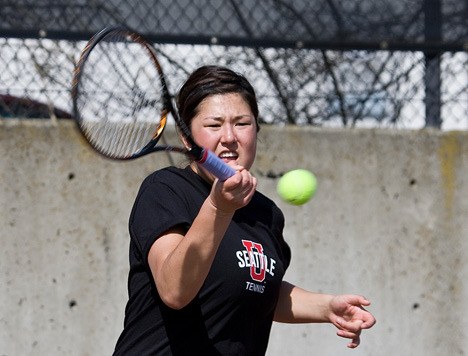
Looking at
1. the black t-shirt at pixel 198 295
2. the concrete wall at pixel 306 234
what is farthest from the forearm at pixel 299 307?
the concrete wall at pixel 306 234

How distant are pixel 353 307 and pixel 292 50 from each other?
2.12 metres

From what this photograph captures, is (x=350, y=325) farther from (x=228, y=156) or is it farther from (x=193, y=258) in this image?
(x=193, y=258)

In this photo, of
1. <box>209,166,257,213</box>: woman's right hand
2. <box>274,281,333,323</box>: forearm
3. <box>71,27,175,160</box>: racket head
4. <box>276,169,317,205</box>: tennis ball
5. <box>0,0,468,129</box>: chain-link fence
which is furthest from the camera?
<box>0,0,468,129</box>: chain-link fence

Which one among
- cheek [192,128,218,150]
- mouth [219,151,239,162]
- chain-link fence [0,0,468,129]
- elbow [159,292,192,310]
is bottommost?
elbow [159,292,192,310]

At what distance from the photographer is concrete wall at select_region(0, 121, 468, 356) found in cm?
466

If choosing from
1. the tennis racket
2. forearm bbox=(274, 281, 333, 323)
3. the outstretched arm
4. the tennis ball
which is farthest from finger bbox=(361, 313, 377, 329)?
the tennis racket

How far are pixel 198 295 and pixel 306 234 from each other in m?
2.09

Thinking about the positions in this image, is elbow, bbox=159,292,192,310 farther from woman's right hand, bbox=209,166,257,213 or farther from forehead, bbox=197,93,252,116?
forehead, bbox=197,93,252,116

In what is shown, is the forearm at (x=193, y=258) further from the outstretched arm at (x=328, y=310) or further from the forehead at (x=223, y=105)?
the outstretched arm at (x=328, y=310)

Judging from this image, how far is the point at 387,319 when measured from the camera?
4.87 m

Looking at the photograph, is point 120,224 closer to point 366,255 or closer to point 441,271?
point 366,255

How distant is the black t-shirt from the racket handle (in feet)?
1.03

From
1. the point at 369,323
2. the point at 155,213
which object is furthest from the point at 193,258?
the point at 369,323

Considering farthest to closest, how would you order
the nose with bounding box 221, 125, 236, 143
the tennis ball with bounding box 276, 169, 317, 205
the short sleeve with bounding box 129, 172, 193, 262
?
the tennis ball with bounding box 276, 169, 317, 205 → the nose with bounding box 221, 125, 236, 143 → the short sleeve with bounding box 129, 172, 193, 262
